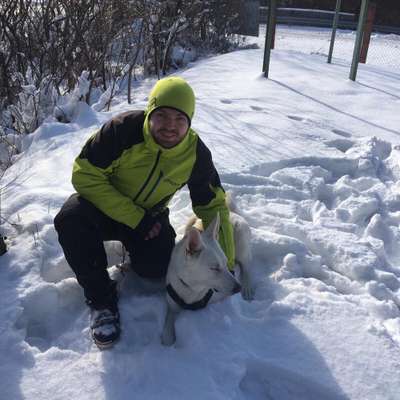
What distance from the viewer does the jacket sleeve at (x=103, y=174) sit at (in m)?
2.28

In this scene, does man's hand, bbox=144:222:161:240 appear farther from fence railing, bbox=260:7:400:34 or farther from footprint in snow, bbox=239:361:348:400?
fence railing, bbox=260:7:400:34

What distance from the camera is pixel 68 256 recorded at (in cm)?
232

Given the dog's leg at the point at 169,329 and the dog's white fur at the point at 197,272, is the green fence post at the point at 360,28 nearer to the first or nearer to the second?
the dog's white fur at the point at 197,272

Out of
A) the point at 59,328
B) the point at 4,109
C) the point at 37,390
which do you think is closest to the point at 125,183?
the point at 59,328

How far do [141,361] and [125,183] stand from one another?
39.4 inches

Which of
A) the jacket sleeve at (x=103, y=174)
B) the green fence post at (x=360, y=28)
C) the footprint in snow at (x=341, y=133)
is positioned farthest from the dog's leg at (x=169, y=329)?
the green fence post at (x=360, y=28)

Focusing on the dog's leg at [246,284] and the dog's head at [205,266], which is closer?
the dog's head at [205,266]

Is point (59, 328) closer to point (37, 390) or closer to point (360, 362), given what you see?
point (37, 390)

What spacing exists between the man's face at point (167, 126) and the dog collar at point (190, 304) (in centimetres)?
82

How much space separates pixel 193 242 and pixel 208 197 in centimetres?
46

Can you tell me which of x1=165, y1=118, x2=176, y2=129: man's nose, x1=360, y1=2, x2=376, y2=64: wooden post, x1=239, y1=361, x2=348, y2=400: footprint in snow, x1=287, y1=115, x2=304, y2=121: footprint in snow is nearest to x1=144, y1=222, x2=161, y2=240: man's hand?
x1=165, y1=118, x2=176, y2=129: man's nose

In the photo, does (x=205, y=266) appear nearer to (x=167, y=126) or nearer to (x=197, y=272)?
(x=197, y=272)

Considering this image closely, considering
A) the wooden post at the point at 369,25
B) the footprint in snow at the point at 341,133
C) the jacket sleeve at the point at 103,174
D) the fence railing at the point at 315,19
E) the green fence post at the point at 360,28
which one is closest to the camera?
the jacket sleeve at the point at 103,174

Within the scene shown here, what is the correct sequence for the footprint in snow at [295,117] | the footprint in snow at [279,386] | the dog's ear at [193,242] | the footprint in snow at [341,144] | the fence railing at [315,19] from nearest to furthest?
the footprint in snow at [279,386] < the dog's ear at [193,242] < the footprint in snow at [341,144] < the footprint in snow at [295,117] < the fence railing at [315,19]
